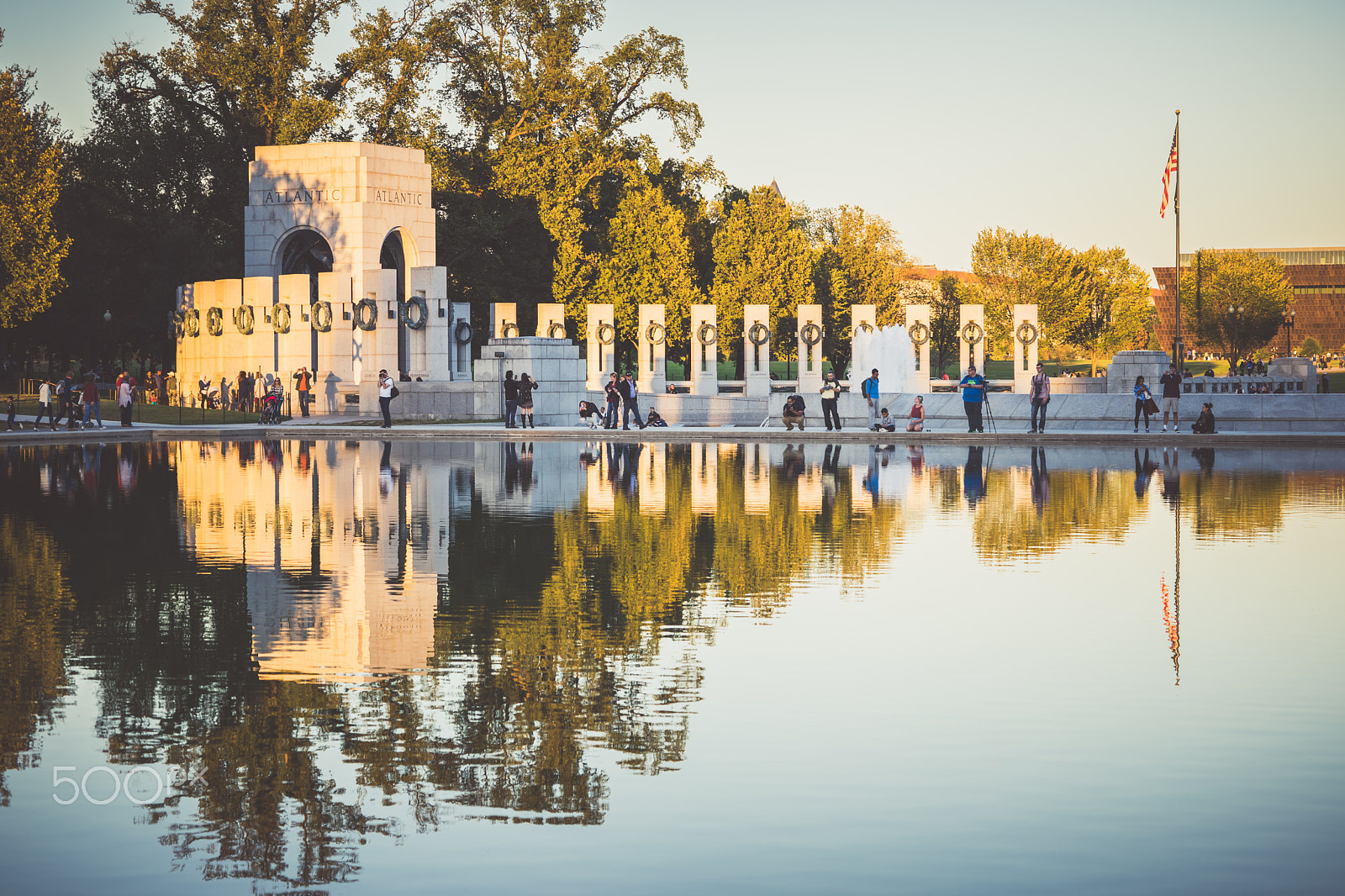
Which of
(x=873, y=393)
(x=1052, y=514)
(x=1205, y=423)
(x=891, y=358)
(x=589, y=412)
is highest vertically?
(x=891, y=358)

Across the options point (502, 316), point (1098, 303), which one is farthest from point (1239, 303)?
point (502, 316)

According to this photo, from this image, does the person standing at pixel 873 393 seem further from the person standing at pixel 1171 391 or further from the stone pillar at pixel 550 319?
the stone pillar at pixel 550 319

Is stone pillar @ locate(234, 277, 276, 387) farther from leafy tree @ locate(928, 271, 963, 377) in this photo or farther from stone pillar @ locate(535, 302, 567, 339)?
leafy tree @ locate(928, 271, 963, 377)

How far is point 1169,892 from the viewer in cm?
578

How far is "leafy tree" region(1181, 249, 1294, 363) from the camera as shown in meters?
99.5

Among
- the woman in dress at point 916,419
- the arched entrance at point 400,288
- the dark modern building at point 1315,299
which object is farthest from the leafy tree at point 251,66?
the dark modern building at point 1315,299

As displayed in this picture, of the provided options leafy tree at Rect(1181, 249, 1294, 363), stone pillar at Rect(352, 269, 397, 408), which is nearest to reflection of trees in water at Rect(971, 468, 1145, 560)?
stone pillar at Rect(352, 269, 397, 408)

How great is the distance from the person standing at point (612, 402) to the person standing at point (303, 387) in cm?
1194

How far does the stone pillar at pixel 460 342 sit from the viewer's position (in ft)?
177

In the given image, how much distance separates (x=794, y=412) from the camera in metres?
40.0

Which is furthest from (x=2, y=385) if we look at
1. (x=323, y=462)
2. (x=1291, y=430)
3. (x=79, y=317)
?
(x=1291, y=430)

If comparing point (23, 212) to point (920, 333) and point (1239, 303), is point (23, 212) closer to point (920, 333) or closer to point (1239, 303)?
point (920, 333)

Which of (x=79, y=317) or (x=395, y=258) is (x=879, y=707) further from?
(x=79, y=317)

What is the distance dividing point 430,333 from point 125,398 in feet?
35.4
